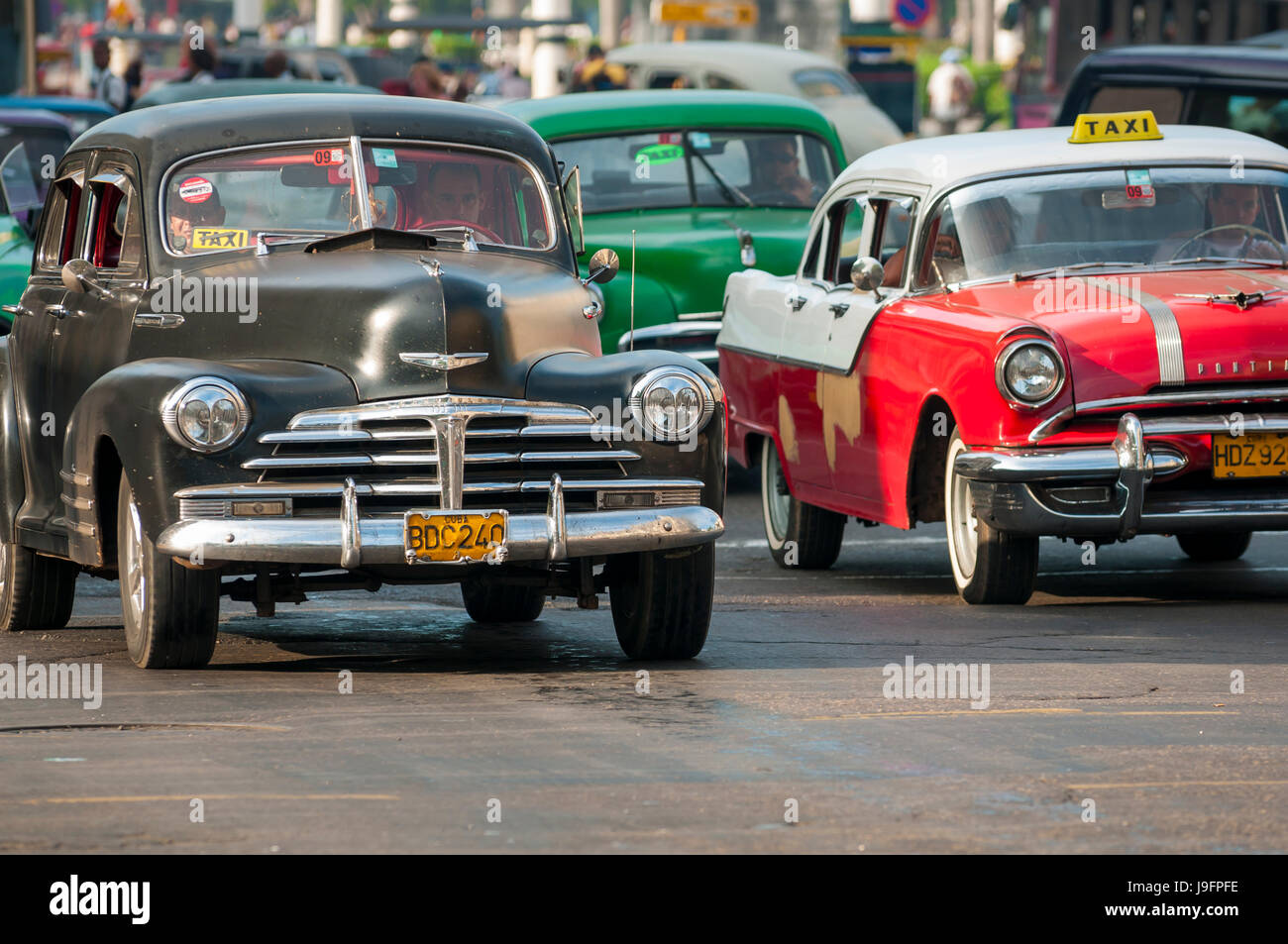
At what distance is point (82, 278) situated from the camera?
9.31 m

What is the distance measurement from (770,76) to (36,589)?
16.8 meters

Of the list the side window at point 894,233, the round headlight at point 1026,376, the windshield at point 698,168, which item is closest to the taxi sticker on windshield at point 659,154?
the windshield at point 698,168

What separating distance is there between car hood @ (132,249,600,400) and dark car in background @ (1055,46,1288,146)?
29.3ft

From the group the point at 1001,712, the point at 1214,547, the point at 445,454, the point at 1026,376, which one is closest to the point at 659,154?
the point at 1214,547

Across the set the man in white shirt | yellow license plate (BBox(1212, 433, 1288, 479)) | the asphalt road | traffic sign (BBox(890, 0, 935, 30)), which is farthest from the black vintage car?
traffic sign (BBox(890, 0, 935, 30))

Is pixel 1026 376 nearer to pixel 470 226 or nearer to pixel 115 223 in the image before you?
pixel 470 226

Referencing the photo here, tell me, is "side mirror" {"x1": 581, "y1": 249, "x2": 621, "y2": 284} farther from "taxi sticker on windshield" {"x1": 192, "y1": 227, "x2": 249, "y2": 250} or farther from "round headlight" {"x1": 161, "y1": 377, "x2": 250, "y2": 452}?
"round headlight" {"x1": 161, "y1": 377, "x2": 250, "y2": 452}

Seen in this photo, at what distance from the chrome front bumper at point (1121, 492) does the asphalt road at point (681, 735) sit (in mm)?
376

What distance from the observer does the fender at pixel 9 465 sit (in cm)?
972
